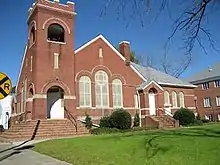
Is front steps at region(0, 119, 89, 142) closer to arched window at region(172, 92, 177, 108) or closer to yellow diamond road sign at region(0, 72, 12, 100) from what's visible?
yellow diamond road sign at region(0, 72, 12, 100)

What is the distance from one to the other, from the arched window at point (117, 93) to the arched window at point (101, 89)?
2.99ft

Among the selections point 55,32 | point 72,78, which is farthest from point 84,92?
point 55,32

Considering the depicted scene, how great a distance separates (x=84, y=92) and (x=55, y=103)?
116 inches

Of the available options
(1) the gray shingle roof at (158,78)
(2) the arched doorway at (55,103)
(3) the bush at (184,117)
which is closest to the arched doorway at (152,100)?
(1) the gray shingle roof at (158,78)

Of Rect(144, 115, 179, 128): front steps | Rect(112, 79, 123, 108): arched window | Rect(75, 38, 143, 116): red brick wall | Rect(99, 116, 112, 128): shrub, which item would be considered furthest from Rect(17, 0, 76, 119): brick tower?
Rect(144, 115, 179, 128): front steps

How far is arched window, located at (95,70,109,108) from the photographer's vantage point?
29.5 m

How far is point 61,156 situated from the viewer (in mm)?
11922

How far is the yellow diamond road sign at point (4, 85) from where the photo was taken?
32.2ft

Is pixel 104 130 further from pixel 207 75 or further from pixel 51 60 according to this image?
pixel 207 75

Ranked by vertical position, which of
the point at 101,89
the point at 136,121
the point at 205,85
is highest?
the point at 205,85

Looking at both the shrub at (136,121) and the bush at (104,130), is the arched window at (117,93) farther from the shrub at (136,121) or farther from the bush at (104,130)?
the bush at (104,130)

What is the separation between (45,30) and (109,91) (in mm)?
8742

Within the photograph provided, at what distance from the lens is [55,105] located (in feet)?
92.2

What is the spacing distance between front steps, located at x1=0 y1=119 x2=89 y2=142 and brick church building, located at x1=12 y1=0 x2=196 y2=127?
1245 mm
